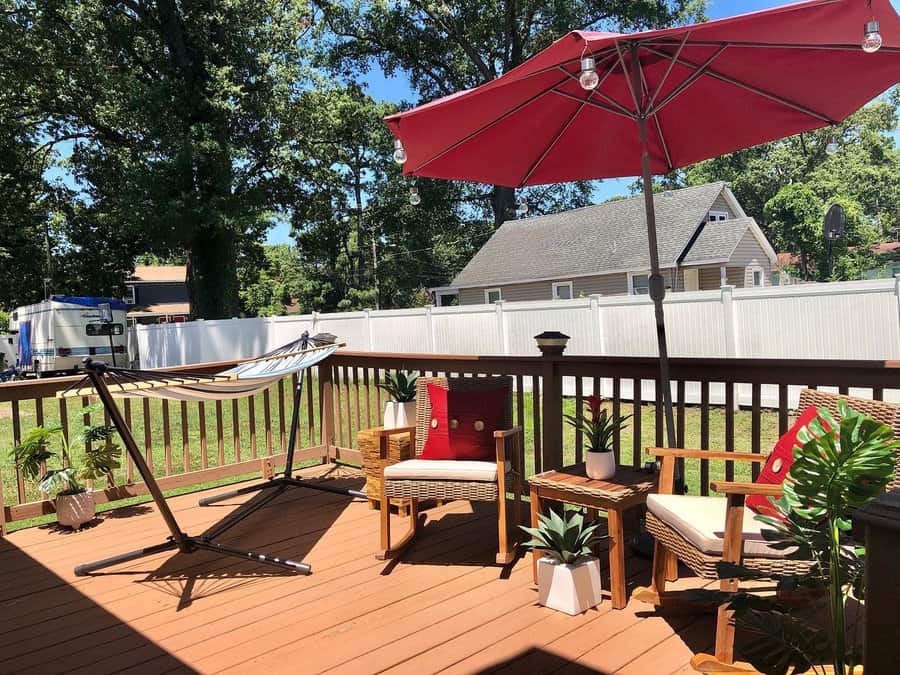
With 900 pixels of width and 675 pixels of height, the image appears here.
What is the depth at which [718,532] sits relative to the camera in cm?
206

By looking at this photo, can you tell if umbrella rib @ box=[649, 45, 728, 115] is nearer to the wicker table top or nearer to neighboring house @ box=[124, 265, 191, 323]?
the wicker table top

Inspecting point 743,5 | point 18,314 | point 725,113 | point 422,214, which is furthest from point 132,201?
point 743,5

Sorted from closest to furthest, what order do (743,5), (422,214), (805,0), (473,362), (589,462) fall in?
(805,0)
(589,462)
(473,362)
(743,5)
(422,214)

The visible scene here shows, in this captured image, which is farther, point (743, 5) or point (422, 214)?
point (422, 214)

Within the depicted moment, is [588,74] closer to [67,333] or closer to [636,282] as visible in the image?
[636,282]

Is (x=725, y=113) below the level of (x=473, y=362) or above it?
above

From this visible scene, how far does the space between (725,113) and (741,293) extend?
15.8 feet

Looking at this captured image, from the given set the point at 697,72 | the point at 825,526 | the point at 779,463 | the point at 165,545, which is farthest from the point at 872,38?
the point at 165,545

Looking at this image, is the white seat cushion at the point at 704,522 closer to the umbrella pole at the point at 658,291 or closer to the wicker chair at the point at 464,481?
the umbrella pole at the point at 658,291

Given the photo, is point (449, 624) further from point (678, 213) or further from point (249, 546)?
point (678, 213)

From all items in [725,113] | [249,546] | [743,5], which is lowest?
[249,546]

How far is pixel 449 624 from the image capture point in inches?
97.9

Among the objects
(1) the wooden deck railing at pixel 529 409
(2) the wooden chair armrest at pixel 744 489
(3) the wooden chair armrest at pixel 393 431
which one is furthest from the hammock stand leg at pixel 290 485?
(2) the wooden chair armrest at pixel 744 489

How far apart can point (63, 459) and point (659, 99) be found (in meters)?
4.09
